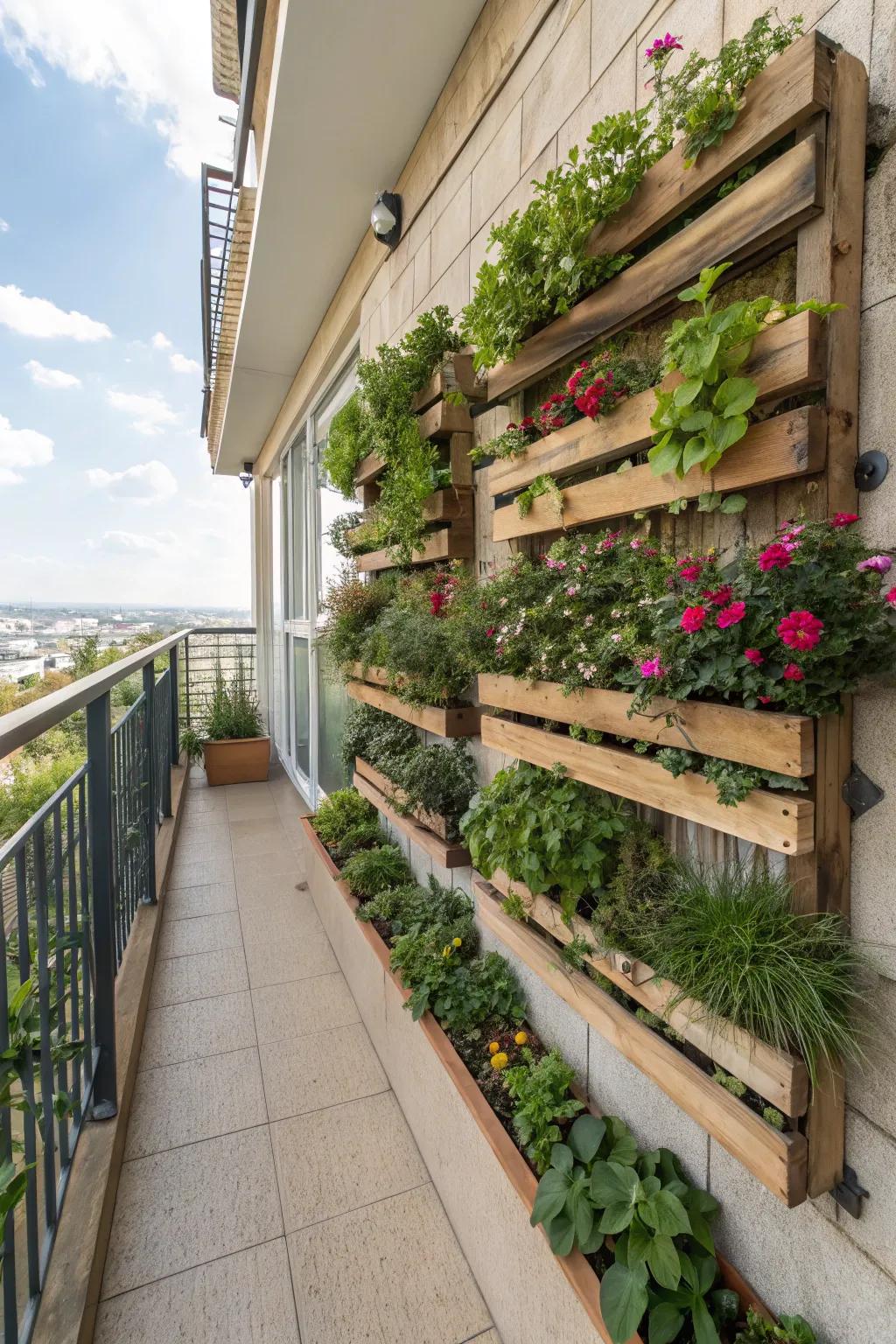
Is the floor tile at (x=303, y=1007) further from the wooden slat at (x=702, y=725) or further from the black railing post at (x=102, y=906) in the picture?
the wooden slat at (x=702, y=725)

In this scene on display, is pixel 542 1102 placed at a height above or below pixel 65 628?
below

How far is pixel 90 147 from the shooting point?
36.6 ft

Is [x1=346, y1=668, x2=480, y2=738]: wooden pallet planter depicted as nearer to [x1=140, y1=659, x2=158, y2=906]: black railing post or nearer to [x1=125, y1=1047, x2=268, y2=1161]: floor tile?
[x1=125, y1=1047, x2=268, y2=1161]: floor tile

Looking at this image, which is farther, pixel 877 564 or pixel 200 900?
pixel 200 900

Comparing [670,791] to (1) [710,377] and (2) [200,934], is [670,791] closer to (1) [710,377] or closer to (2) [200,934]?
(1) [710,377]

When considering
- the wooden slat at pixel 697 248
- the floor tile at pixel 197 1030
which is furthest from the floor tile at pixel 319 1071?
the wooden slat at pixel 697 248

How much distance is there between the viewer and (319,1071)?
1941 mm

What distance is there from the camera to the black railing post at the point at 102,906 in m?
1.61

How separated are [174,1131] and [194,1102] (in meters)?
0.11

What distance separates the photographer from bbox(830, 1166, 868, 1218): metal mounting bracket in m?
0.76

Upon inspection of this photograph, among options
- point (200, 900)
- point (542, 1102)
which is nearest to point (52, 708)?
point (542, 1102)

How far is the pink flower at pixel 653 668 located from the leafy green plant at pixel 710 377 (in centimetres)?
26

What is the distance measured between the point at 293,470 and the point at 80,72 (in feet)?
28.0

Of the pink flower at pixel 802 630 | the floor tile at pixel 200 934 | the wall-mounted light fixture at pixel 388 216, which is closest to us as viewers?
the pink flower at pixel 802 630
